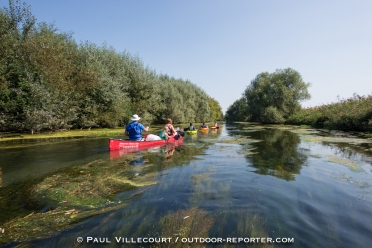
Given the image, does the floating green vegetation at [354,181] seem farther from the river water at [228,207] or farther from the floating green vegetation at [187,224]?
the floating green vegetation at [187,224]

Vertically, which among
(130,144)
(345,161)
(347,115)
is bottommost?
(345,161)

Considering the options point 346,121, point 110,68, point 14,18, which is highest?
point 14,18

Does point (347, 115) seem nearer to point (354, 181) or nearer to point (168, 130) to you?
point (168, 130)

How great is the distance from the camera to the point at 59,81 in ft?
73.2

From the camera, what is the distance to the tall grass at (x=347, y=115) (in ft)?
76.1

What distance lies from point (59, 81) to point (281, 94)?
42706 mm

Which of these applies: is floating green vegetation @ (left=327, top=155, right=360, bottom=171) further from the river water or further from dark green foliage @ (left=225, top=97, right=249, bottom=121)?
dark green foliage @ (left=225, top=97, right=249, bottom=121)

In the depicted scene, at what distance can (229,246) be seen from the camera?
340 cm

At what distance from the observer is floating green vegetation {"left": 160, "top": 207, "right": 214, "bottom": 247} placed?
363 centimetres

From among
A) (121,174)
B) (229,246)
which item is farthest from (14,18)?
(229,246)

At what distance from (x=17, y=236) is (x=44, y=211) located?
96 centimetres

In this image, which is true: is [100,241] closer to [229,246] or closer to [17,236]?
[17,236]

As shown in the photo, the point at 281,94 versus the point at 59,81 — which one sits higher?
the point at 281,94

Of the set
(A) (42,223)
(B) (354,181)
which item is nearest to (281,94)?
(B) (354,181)
